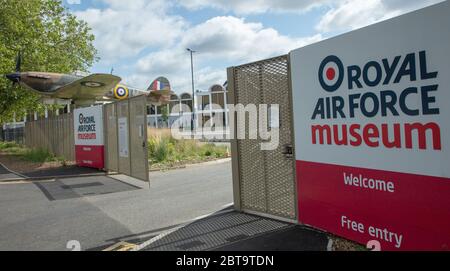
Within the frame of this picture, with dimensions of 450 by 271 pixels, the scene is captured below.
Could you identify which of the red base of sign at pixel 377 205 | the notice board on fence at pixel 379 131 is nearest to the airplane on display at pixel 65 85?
the notice board on fence at pixel 379 131

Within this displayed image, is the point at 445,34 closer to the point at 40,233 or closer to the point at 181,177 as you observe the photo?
the point at 40,233

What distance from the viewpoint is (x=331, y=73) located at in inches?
182

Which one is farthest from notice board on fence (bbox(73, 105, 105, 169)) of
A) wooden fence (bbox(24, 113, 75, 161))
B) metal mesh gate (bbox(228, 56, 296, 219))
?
metal mesh gate (bbox(228, 56, 296, 219))

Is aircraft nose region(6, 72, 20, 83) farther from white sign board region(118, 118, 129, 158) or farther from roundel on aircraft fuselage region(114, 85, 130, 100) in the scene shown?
white sign board region(118, 118, 129, 158)

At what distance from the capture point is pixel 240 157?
6.41m

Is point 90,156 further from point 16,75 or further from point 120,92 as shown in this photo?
point 120,92

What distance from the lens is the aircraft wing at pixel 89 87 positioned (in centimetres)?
1505

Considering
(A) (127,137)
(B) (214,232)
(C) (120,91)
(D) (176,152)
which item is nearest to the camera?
(B) (214,232)

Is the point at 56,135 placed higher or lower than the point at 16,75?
lower

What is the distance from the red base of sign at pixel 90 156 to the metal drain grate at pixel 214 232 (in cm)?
806

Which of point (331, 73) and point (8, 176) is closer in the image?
point (331, 73)

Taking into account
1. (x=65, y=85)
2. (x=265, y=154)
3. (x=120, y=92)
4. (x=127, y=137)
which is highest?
(x=120, y=92)

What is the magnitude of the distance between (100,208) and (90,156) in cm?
678

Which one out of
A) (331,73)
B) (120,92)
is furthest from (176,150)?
(331,73)
